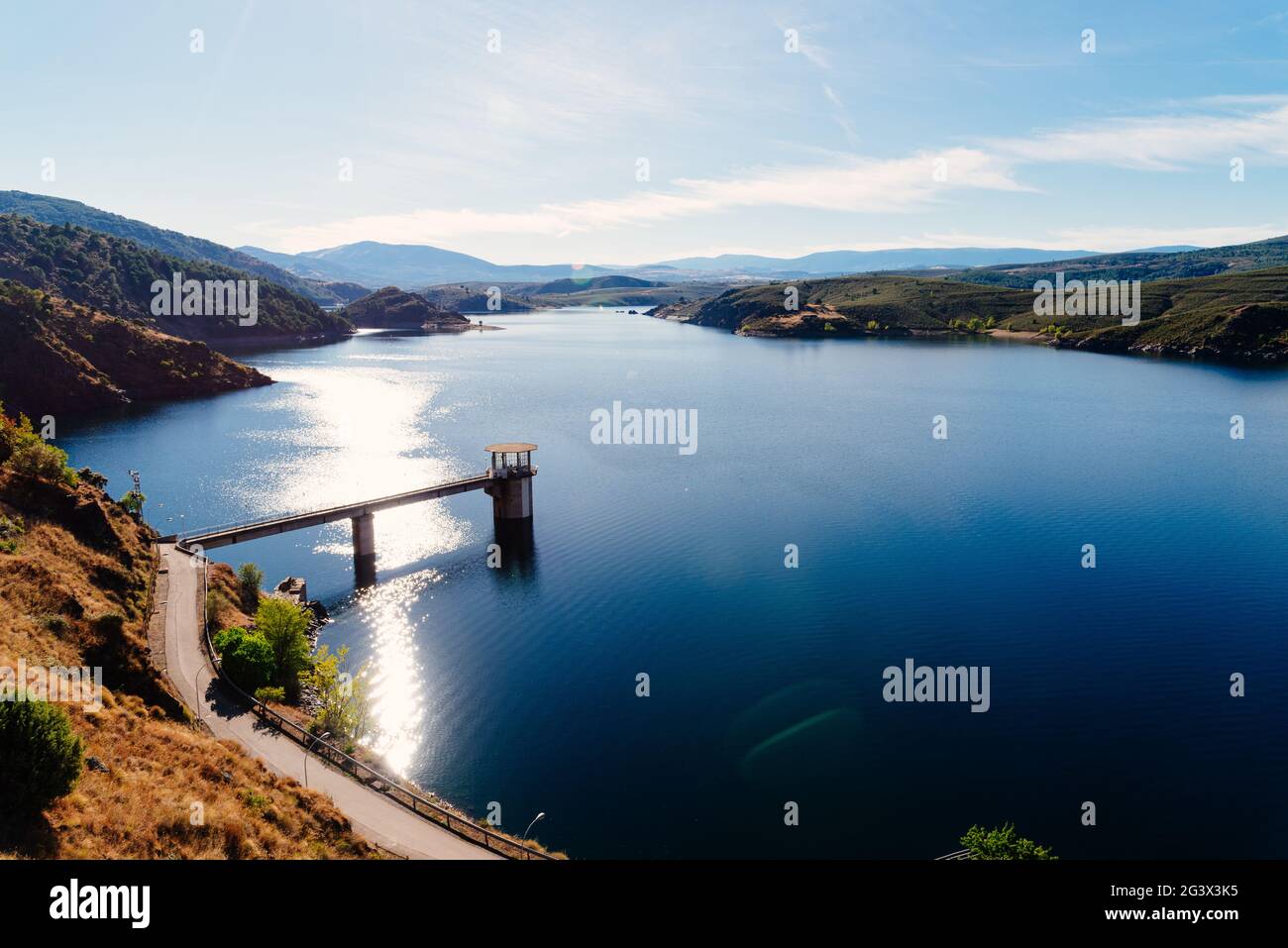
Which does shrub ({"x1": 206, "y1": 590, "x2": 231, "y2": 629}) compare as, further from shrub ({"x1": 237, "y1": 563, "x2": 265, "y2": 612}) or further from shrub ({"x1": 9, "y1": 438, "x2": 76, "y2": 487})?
shrub ({"x1": 9, "y1": 438, "x2": 76, "y2": 487})

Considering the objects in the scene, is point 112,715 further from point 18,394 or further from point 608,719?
point 18,394

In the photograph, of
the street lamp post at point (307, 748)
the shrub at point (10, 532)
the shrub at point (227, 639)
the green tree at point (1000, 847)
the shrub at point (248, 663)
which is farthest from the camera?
the shrub at point (227, 639)

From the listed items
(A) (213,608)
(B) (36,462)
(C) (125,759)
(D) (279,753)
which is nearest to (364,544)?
(A) (213,608)

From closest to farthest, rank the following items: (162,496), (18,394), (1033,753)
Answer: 1. (1033,753)
2. (162,496)
3. (18,394)

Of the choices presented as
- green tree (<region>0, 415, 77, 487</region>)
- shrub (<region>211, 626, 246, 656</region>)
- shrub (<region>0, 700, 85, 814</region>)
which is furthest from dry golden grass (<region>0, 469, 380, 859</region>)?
shrub (<region>211, 626, 246, 656</region>)

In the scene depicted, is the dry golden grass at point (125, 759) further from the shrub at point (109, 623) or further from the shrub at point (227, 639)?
the shrub at point (227, 639)

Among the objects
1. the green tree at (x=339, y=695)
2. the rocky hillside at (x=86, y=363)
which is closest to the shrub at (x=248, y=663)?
the green tree at (x=339, y=695)
